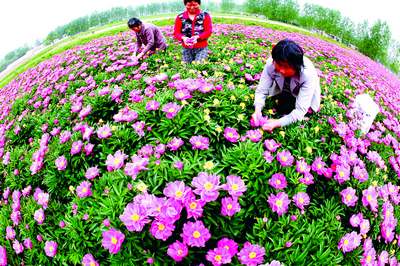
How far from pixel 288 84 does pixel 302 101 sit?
27cm

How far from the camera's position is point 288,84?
9.23ft

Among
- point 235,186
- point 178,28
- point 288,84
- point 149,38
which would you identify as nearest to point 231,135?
point 235,186

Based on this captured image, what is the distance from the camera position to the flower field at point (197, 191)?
5.81 feet

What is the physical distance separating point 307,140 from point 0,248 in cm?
280

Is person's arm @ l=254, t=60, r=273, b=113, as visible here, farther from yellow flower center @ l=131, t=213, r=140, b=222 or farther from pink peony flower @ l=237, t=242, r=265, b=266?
yellow flower center @ l=131, t=213, r=140, b=222

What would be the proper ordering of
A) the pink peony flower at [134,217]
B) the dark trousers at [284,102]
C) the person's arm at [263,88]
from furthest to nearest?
the dark trousers at [284,102] → the person's arm at [263,88] → the pink peony flower at [134,217]

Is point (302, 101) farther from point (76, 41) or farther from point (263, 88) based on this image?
point (76, 41)

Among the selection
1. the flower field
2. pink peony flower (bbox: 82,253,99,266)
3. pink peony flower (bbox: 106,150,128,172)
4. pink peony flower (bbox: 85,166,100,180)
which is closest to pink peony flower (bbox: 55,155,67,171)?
the flower field

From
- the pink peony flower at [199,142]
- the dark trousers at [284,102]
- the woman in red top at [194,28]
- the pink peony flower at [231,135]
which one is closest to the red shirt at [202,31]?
the woman in red top at [194,28]

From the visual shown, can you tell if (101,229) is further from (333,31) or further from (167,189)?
(333,31)

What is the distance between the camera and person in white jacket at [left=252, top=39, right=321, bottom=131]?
226 centimetres

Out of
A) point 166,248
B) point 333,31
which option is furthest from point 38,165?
point 333,31

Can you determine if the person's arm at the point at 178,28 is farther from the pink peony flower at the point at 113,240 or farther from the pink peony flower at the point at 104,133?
the pink peony flower at the point at 113,240

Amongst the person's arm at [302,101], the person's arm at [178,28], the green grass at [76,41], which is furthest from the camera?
the green grass at [76,41]
